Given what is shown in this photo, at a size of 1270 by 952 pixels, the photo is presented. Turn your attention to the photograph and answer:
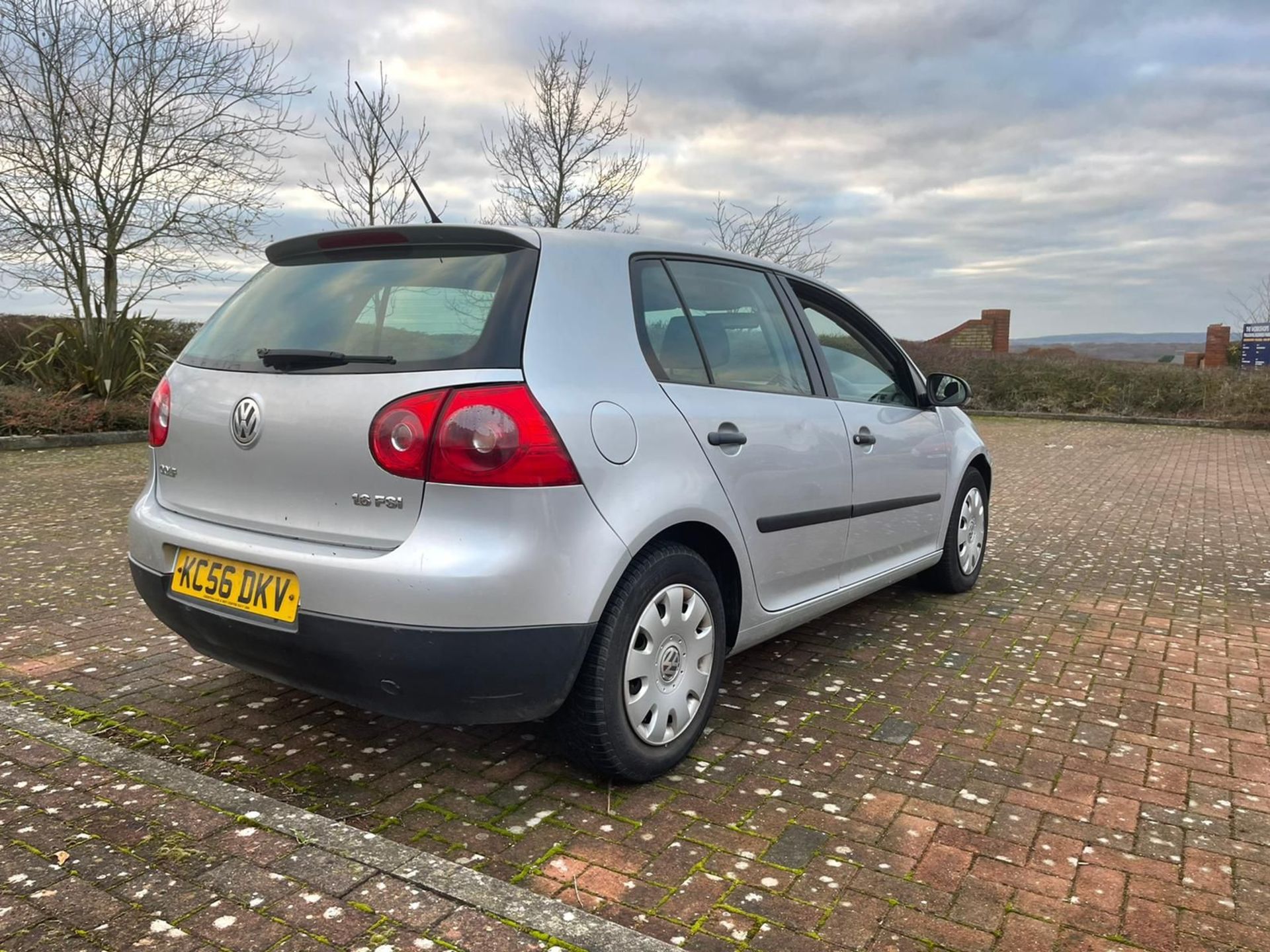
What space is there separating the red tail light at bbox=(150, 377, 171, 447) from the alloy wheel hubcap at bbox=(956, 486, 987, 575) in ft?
12.9

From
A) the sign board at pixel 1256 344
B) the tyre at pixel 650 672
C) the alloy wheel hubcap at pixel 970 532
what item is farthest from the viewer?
the sign board at pixel 1256 344

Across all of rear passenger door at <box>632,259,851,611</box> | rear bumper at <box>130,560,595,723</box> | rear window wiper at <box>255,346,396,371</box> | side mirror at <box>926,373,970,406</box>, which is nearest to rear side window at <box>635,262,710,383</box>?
rear passenger door at <box>632,259,851,611</box>

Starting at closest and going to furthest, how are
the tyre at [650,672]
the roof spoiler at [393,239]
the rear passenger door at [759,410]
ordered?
1. the tyre at [650,672]
2. the roof spoiler at [393,239]
3. the rear passenger door at [759,410]

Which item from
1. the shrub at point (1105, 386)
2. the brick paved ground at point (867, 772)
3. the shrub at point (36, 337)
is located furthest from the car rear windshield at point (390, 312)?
the shrub at point (1105, 386)

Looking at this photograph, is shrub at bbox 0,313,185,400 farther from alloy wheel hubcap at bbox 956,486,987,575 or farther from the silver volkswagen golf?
alloy wheel hubcap at bbox 956,486,987,575

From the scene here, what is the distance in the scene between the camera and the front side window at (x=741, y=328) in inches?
132

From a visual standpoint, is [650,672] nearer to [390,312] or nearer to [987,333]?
[390,312]

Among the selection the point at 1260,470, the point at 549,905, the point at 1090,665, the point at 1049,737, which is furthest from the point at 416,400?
the point at 1260,470

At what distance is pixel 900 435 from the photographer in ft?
14.4

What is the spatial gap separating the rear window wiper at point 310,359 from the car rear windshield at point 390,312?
0.05 feet

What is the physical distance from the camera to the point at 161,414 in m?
3.12

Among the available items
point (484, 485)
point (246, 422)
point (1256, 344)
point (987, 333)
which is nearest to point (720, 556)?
point (484, 485)

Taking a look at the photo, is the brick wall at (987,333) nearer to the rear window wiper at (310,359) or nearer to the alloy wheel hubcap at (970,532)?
the alloy wheel hubcap at (970,532)

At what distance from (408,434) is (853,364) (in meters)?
2.42
